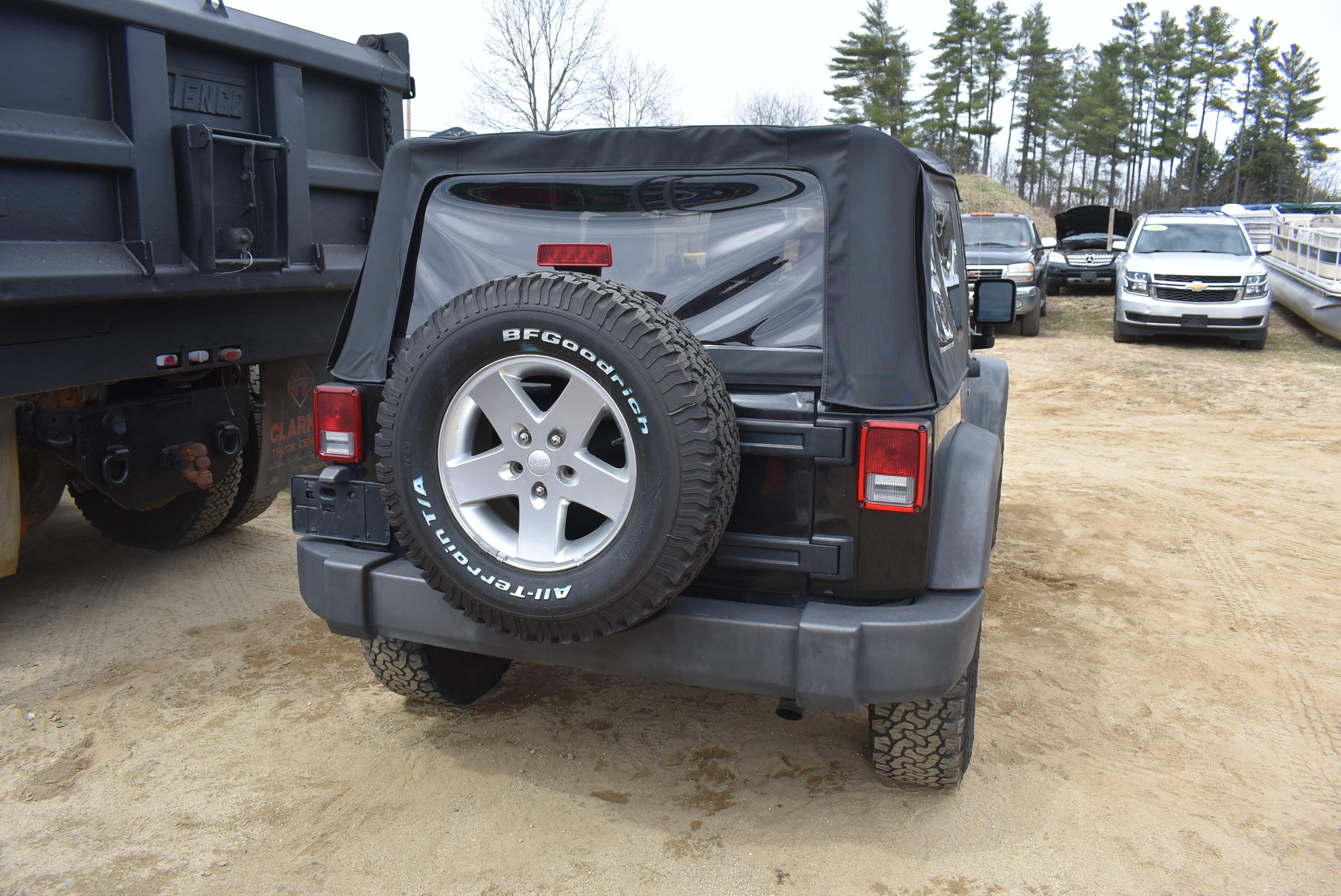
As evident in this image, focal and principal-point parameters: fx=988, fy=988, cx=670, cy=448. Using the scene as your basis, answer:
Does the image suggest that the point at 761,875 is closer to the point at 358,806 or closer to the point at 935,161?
the point at 358,806

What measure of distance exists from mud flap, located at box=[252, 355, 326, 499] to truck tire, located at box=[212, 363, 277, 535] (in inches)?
0.7

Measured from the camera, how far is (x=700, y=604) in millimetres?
2643

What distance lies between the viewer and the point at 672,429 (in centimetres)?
230

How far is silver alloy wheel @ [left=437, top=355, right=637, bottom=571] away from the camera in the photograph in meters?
2.39

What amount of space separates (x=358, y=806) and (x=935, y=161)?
280cm

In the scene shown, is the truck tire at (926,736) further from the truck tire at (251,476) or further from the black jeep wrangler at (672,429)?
the truck tire at (251,476)

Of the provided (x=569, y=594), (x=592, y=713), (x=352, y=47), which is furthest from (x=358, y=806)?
(x=352, y=47)

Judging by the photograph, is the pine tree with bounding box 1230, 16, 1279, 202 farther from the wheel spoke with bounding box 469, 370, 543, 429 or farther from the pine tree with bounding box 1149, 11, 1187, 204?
the wheel spoke with bounding box 469, 370, 543, 429

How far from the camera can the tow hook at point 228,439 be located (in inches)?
181

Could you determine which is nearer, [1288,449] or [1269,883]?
[1269,883]

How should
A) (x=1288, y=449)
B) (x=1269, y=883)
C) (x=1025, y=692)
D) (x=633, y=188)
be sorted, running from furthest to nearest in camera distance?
1. (x=1288, y=449)
2. (x=1025, y=692)
3. (x=633, y=188)
4. (x=1269, y=883)

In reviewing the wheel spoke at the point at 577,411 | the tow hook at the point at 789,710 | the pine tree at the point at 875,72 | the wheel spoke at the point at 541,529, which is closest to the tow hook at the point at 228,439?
the wheel spoke at the point at 541,529

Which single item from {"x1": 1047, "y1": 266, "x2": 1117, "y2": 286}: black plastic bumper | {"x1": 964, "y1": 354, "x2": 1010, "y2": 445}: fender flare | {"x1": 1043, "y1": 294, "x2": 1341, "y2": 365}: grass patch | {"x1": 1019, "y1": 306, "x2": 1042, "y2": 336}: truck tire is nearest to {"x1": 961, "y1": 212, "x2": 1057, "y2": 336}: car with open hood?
{"x1": 1019, "y1": 306, "x2": 1042, "y2": 336}: truck tire

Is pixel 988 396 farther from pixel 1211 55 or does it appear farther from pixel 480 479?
pixel 1211 55
